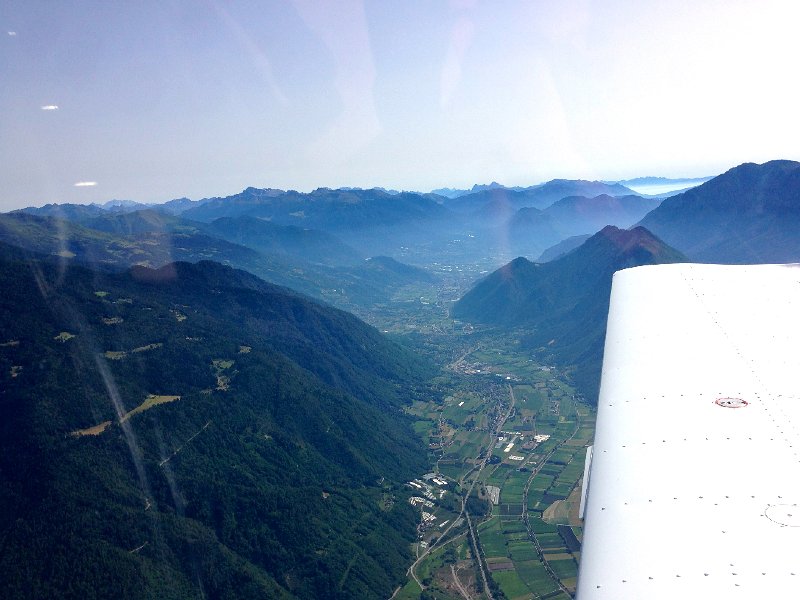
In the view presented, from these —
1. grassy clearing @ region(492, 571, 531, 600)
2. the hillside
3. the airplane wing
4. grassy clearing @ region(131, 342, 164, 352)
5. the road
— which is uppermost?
the airplane wing

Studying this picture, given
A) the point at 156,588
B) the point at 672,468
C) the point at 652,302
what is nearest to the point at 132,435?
the point at 156,588

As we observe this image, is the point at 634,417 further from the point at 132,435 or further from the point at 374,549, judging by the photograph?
the point at 132,435

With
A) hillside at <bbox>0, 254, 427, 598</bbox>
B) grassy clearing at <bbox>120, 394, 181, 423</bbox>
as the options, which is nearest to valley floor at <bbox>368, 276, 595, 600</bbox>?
hillside at <bbox>0, 254, 427, 598</bbox>

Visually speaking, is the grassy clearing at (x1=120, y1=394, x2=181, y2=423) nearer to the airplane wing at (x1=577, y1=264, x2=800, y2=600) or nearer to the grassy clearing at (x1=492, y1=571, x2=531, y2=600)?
the grassy clearing at (x1=492, y1=571, x2=531, y2=600)

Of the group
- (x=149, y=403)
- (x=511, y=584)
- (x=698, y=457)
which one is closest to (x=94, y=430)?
(x=149, y=403)

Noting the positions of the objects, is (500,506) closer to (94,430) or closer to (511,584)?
(511,584)

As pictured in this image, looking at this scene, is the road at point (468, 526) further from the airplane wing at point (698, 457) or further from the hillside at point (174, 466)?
the airplane wing at point (698, 457)
